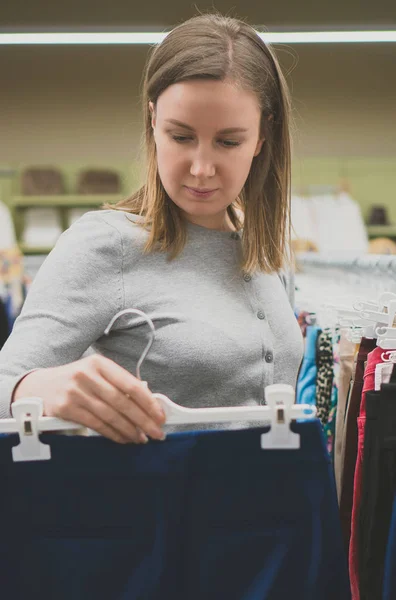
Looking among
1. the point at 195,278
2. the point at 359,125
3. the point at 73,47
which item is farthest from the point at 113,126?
the point at 195,278

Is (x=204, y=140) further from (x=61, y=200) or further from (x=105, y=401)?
(x=61, y=200)

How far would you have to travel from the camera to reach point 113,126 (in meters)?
6.57

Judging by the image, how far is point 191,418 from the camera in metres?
0.79

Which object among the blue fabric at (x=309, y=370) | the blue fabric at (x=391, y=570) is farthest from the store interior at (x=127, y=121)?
the blue fabric at (x=391, y=570)

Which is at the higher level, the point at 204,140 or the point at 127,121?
the point at 127,121

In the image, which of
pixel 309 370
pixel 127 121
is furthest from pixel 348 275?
pixel 127 121

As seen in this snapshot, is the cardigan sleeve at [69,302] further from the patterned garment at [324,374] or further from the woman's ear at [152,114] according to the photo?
the patterned garment at [324,374]

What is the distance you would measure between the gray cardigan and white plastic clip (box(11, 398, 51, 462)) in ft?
0.43

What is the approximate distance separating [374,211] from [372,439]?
5399mm

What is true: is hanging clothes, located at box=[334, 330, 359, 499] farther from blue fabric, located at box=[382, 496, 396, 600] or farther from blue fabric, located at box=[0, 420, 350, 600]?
blue fabric, located at box=[0, 420, 350, 600]

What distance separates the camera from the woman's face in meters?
1.00

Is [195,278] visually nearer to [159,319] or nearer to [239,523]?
[159,319]

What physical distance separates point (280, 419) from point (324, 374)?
3.30ft

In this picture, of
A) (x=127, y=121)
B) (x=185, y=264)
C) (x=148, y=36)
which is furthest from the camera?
(x=127, y=121)
